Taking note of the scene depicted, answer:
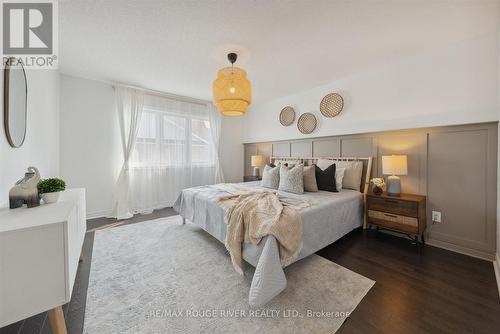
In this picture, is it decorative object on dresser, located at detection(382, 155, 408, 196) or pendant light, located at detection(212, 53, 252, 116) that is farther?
decorative object on dresser, located at detection(382, 155, 408, 196)

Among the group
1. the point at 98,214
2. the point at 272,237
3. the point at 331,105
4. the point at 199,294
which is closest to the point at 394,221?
the point at 272,237

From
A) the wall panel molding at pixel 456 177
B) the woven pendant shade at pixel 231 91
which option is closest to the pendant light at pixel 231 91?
the woven pendant shade at pixel 231 91

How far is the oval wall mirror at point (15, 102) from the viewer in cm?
135

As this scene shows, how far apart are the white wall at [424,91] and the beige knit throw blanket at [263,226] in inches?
78.3

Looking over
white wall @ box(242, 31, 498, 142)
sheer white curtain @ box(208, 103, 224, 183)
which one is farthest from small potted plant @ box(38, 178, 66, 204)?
sheer white curtain @ box(208, 103, 224, 183)

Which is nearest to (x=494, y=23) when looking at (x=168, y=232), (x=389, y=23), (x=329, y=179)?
(x=389, y=23)

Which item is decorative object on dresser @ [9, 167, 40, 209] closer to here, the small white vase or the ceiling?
the small white vase

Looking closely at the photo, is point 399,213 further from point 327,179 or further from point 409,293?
point 409,293

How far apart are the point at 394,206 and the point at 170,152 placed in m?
4.05

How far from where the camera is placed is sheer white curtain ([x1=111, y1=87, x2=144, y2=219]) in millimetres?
3553

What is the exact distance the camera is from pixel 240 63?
2752 mm

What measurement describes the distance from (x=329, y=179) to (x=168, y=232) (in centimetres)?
252

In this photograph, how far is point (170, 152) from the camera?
4.22 metres

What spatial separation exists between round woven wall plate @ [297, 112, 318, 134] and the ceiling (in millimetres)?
862
